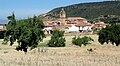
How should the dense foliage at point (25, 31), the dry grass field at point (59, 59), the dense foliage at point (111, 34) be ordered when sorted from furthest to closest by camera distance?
1. the dense foliage at point (111, 34)
2. the dense foliage at point (25, 31)
3. the dry grass field at point (59, 59)

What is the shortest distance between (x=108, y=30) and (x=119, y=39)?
2.63m

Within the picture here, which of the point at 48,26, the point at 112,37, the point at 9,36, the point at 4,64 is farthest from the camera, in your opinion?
the point at 48,26

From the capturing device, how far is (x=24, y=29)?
38.4 m

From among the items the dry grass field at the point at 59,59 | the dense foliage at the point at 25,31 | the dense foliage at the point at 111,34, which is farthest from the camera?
the dense foliage at the point at 111,34

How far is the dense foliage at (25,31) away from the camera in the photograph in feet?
126

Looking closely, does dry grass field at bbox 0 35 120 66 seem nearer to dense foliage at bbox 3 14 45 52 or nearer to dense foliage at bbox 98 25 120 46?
dense foliage at bbox 3 14 45 52

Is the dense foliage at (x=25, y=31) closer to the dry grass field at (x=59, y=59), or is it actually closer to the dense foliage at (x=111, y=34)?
the dry grass field at (x=59, y=59)

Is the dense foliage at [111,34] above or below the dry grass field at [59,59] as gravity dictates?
below

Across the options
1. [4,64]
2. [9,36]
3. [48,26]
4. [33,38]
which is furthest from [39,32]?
[48,26]

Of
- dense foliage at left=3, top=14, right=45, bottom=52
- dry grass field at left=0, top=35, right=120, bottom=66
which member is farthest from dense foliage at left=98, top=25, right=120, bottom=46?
dry grass field at left=0, top=35, right=120, bottom=66

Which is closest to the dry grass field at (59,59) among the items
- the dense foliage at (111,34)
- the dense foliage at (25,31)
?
the dense foliage at (25,31)

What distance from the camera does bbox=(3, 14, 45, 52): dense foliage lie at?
126 ft

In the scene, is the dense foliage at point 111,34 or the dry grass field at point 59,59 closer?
the dry grass field at point 59,59

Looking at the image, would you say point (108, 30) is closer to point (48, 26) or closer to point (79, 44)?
point (79, 44)
